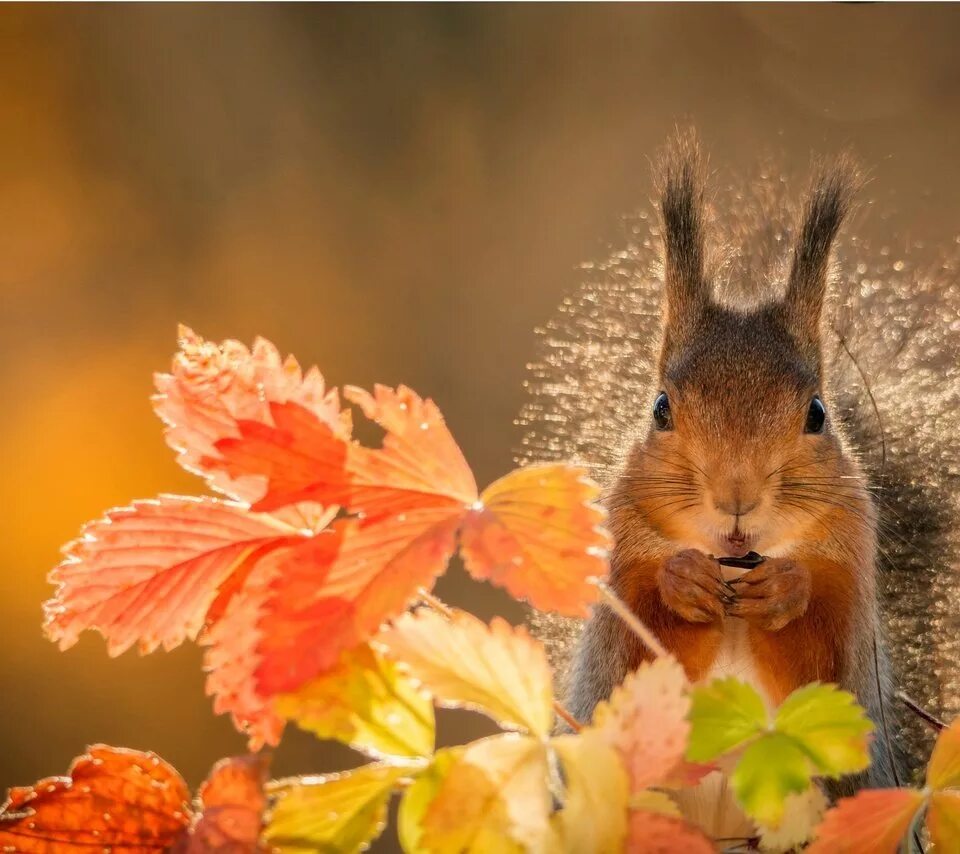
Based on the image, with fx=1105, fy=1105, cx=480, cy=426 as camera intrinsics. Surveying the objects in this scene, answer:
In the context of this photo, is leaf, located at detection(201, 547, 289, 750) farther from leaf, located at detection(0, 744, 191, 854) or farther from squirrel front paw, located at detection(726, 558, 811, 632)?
squirrel front paw, located at detection(726, 558, 811, 632)

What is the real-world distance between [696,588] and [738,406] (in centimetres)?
16

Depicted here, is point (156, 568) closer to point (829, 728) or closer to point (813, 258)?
point (829, 728)

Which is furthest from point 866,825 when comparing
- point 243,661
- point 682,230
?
point 682,230

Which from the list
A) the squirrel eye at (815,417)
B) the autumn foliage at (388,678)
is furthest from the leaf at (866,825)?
the squirrel eye at (815,417)

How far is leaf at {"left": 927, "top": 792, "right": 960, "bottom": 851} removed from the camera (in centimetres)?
20

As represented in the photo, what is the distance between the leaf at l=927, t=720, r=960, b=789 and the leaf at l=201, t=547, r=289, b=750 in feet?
0.40

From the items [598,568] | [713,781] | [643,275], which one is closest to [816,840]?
[598,568]

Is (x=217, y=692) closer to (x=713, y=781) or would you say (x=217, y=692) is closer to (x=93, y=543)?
(x=93, y=543)

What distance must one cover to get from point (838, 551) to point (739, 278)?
0.31 meters

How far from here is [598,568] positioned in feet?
0.66

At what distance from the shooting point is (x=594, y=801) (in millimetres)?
167

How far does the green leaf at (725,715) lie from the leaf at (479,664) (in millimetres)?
29

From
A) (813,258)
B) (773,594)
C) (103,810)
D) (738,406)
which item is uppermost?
(813,258)

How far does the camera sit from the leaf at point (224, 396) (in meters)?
0.23
